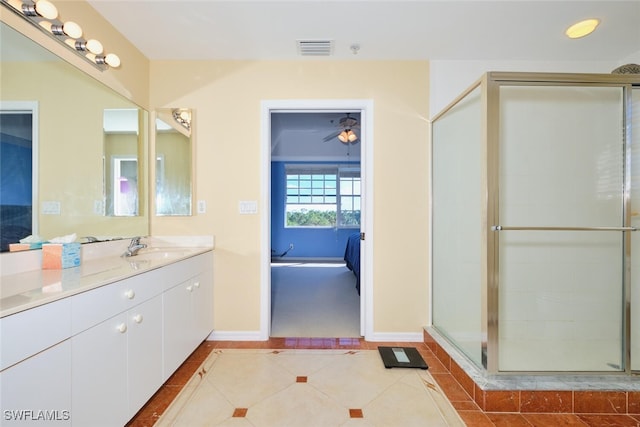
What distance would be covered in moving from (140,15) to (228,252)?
1847 millimetres

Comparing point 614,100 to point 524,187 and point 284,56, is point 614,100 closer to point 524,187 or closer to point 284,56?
point 524,187

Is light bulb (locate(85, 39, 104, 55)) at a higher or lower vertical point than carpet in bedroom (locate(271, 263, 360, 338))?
higher

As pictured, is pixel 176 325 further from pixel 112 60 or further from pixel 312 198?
pixel 312 198

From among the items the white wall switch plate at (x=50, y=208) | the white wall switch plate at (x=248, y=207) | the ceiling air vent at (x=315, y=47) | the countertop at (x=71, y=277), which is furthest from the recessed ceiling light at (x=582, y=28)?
the white wall switch plate at (x=50, y=208)

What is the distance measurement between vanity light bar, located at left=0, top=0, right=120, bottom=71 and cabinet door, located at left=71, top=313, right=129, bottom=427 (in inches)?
63.4

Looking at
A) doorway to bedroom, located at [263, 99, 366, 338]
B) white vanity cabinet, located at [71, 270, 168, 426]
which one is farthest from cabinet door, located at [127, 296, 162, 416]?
doorway to bedroom, located at [263, 99, 366, 338]

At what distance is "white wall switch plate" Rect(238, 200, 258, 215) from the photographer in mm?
2451

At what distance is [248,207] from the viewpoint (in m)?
2.45

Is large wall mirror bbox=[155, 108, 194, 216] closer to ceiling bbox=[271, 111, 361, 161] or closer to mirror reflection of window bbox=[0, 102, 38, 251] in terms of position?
mirror reflection of window bbox=[0, 102, 38, 251]

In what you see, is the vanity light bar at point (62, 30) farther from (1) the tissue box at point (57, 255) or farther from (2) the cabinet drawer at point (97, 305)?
(2) the cabinet drawer at point (97, 305)

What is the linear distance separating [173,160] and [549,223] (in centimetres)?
295

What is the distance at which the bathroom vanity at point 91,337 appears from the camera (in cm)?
92

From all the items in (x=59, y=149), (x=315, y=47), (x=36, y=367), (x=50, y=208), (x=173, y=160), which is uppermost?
(x=315, y=47)

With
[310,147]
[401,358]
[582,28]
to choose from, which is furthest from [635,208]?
[310,147]
